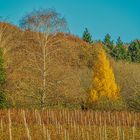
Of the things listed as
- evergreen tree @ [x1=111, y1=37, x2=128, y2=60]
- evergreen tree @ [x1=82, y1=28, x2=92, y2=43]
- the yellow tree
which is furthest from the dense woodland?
evergreen tree @ [x1=82, y1=28, x2=92, y2=43]

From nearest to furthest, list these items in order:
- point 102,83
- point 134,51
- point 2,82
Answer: point 2,82 → point 102,83 → point 134,51

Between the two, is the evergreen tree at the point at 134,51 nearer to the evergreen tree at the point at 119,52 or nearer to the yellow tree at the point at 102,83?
the evergreen tree at the point at 119,52

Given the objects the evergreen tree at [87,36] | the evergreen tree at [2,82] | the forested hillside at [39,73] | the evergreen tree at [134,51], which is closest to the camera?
the evergreen tree at [2,82]

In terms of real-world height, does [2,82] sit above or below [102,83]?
below

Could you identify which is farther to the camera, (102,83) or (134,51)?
(134,51)

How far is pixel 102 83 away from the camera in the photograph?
54.8m

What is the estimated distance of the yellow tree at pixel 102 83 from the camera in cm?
5303

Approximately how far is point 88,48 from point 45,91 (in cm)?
2354

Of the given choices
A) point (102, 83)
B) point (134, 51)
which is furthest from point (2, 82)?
point (134, 51)

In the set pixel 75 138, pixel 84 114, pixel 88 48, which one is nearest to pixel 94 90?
pixel 84 114

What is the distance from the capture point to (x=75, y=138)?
26.8 m

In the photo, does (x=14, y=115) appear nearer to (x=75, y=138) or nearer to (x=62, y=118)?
(x=62, y=118)

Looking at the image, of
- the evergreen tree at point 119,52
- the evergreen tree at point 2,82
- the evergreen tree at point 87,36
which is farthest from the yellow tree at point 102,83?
the evergreen tree at point 87,36

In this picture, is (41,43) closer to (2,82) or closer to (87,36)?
(2,82)
